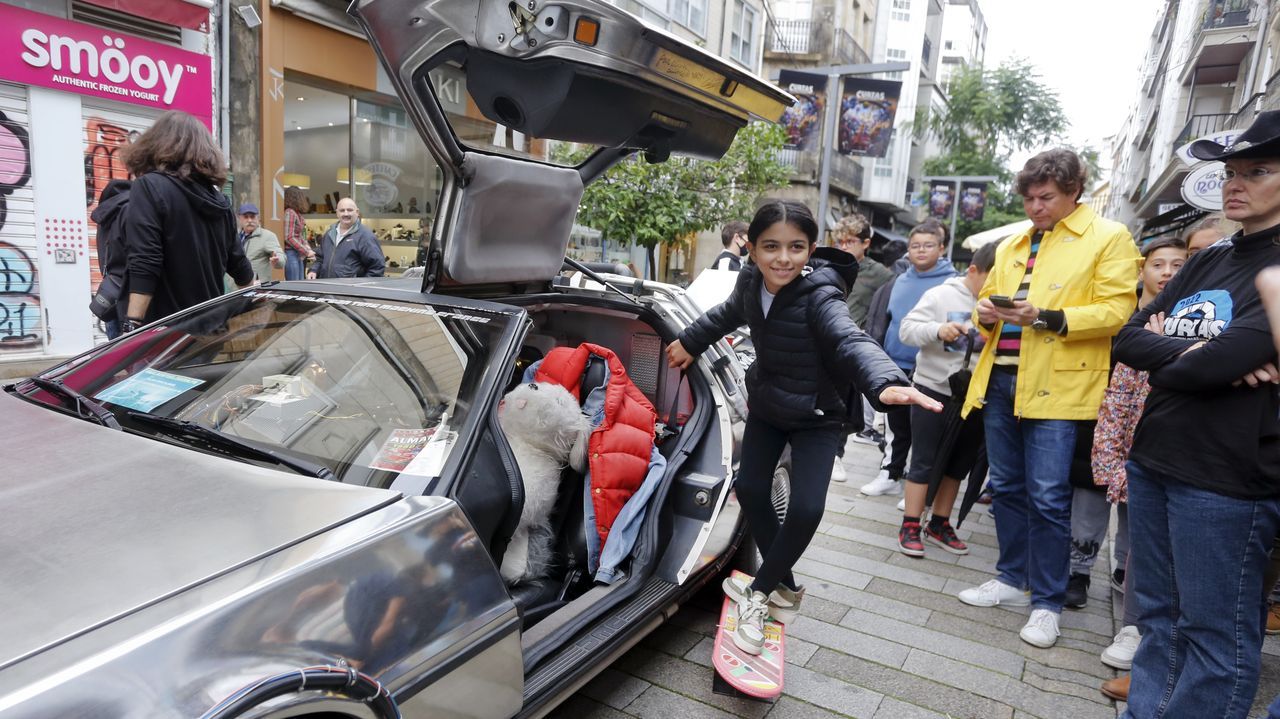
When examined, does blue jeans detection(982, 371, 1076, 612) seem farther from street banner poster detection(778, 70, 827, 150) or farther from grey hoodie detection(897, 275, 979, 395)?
street banner poster detection(778, 70, 827, 150)

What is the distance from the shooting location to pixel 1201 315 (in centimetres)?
233

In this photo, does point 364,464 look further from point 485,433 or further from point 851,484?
point 851,484

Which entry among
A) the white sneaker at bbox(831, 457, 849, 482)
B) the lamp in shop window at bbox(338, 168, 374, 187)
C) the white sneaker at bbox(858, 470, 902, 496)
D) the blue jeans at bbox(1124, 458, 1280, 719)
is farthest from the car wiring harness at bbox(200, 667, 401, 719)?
the lamp in shop window at bbox(338, 168, 374, 187)

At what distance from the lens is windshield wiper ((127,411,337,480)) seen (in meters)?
1.93

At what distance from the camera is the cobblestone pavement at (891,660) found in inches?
111

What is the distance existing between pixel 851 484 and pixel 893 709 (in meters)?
3.10

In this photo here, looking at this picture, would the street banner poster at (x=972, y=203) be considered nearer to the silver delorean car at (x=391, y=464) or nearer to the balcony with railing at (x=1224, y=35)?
the balcony with railing at (x=1224, y=35)

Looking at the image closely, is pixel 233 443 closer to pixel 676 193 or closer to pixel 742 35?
pixel 676 193

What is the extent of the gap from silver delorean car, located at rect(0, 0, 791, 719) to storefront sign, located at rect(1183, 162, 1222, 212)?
4.32 metres

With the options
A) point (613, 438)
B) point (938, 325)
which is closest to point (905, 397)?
point (613, 438)

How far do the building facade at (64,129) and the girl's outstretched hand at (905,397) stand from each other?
7394mm

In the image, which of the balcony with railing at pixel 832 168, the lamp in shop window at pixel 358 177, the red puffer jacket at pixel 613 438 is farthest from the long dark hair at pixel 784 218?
the balcony with railing at pixel 832 168

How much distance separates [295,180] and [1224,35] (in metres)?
21.5

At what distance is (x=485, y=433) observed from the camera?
2.26m
